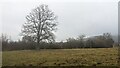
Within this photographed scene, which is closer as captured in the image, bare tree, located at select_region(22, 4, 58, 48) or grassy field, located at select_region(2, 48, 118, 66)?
grassy field, located at select_region(2, 48, 118, 66)

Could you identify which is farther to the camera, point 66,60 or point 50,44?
point 50,44

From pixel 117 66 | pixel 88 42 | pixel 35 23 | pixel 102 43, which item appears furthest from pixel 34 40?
pixel 117 66

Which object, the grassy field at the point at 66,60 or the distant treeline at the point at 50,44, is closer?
the grassy field at the point at 66,60

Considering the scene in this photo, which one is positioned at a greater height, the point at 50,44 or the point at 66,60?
the point at 50,44

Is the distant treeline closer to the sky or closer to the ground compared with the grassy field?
closer to the sky

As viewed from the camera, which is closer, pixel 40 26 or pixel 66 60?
pixel 66 60

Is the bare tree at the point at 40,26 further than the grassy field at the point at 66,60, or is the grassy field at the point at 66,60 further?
the bare tree at the point at 40,26

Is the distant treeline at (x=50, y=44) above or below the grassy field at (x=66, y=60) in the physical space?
above

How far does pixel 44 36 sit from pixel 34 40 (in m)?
2.36

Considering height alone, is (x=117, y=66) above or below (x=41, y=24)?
below

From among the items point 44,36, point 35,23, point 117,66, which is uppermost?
point 35,23

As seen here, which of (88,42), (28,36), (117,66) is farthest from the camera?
(88,42)

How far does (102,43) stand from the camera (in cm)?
5116

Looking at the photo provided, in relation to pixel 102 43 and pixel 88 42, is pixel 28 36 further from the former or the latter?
pixel 102 43
